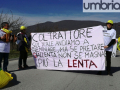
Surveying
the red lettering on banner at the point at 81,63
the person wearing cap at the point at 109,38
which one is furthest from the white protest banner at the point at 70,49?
the person wearing cap at the point at 109,38

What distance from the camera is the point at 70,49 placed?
7.13 metres

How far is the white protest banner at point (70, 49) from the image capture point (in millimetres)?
6582

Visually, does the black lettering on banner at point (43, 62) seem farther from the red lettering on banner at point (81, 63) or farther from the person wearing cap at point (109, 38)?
the person wearing cap at point (109, 38)

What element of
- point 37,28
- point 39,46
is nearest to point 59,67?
point 39,46

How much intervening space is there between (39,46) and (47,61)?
78cm

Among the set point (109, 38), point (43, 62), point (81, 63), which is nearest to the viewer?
point (109, 38)

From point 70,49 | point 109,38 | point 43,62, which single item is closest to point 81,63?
point 70,49

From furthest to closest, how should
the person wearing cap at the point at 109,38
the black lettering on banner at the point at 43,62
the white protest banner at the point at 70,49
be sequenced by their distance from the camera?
the black lettering on banner at the point at 43,62 < the white protest banner at the point at 70,49 < the person wearing cap at the point at 109,38

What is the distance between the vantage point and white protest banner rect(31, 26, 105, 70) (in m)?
6.58

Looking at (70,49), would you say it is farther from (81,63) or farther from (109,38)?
(109,38)

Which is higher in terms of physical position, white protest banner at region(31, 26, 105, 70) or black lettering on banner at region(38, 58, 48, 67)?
white protest banner at region(31, 26, 105, 70)

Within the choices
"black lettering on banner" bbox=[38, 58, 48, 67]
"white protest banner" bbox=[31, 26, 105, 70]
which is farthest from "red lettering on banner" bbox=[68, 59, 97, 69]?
"black lettering on banner" bbox=[38, 58, 48, 67]

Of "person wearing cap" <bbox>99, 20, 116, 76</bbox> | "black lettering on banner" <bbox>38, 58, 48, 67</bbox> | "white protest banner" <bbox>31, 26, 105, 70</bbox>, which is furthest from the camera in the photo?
"black lettering on banner" <bbox>38, 58, 48, 67</bbox>

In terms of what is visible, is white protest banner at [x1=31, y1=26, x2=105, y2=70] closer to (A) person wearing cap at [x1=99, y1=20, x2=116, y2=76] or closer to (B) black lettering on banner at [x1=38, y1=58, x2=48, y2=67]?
(B) black lettering on banner at [x1=38, y1=58, x2=48, y2=67]
